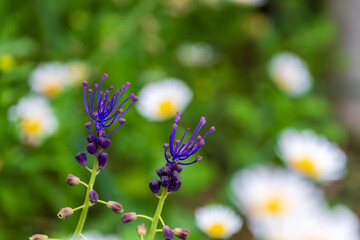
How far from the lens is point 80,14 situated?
152cm

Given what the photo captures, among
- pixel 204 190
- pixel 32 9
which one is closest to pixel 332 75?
pixel 204 190

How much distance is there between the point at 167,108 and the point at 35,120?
0.34 metres

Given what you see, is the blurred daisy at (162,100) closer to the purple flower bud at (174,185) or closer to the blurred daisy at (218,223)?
the blurred daisy at (218,223)

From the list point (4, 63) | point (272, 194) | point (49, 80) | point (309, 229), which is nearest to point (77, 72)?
point (49, 80)

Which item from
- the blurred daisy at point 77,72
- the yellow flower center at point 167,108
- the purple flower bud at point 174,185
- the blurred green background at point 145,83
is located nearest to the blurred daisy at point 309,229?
the blurred green background at point 145,83

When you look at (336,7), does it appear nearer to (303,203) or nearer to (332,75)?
(332,75)

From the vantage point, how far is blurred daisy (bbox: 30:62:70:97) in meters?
1.16

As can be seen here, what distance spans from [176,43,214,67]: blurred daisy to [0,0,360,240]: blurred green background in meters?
0.02

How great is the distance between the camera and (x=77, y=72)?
1284mm

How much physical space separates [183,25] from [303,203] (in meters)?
1.02

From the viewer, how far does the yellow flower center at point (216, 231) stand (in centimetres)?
81

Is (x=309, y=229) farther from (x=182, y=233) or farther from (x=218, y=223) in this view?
(x=182, y=233)

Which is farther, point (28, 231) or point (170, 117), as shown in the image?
point (170, 117)

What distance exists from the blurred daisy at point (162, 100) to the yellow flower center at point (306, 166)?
0.30 meters
